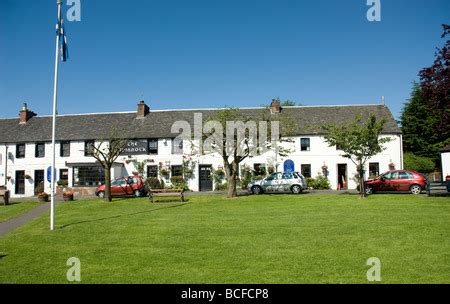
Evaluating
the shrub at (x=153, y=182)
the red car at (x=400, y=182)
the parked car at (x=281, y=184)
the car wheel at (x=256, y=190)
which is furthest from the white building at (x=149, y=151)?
the red car at (x=400, y=182)

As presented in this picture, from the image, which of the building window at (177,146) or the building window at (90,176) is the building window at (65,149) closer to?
the building window at (90,176)

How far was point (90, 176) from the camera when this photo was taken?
34.1 m

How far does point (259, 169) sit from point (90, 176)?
16.3 metres

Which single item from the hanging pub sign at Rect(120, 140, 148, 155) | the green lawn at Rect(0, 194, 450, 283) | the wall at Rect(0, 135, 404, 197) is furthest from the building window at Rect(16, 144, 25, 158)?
the green lawn at Rect(0, 194, 450, 283)

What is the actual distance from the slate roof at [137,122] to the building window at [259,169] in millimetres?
4755

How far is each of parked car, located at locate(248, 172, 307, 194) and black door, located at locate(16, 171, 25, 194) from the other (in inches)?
971

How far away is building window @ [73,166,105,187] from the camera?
33.9m

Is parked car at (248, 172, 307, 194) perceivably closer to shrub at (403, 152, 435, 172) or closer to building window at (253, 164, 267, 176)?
building window at (253, 164, 267, 176)

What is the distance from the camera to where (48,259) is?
899cm
